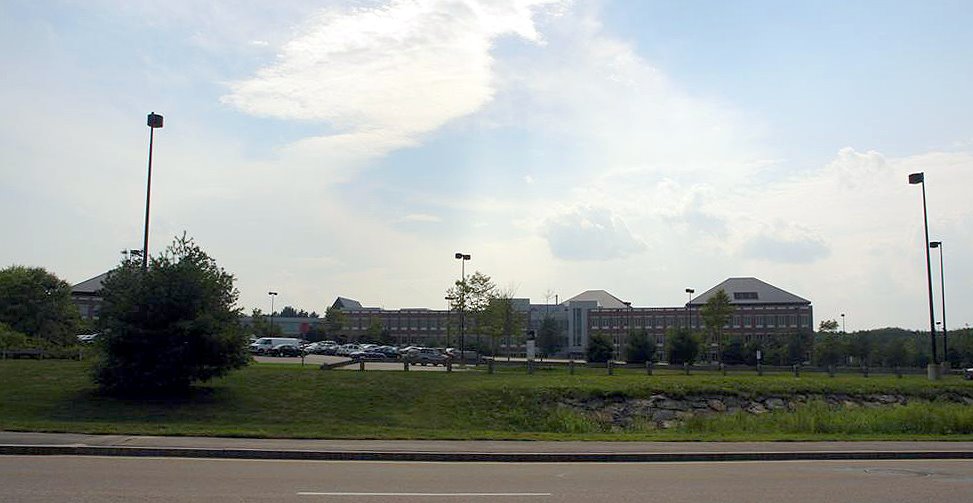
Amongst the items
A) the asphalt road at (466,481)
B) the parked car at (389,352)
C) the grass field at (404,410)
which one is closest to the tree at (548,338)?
the parked car at (389,352)

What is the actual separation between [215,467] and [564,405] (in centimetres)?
1908

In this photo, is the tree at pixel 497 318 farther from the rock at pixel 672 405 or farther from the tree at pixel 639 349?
the rock at pixel 672 405

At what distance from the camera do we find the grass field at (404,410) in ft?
67.5

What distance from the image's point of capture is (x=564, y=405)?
31.4 meters

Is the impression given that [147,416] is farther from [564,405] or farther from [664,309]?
[664,309]

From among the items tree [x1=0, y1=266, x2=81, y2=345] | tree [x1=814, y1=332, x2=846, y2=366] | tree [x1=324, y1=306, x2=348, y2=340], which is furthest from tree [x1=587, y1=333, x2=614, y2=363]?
tree [x1=324, y1=306, x2=348, y2=340]

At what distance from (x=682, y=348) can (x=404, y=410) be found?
44.9 m

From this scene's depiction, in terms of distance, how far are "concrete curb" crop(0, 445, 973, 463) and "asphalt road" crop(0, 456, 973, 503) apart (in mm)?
502

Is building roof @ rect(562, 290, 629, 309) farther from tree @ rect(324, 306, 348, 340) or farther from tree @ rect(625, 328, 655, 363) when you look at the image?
tree @ rect(625, 328, 655, 363)

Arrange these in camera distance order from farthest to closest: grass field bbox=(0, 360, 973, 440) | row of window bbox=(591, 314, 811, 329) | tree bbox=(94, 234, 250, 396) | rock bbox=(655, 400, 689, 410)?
row of window bbox=(591, 314, 811, 329), rock bbox=(655, 400, 689, 410), tree bbox=(94, 234, 250, 396), grass field bbox=(0, 360, 973, 440)

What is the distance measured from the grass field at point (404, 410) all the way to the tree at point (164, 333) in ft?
3.18

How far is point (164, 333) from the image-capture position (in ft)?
93.3

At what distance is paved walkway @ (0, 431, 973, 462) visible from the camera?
15.6 m

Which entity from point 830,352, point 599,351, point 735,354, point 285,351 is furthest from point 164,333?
point 830,352
